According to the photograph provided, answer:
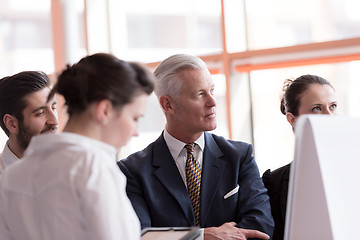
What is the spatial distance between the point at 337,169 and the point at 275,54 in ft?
7.76

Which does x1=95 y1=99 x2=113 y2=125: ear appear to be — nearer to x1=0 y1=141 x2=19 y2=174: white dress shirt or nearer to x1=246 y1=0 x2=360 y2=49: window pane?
x1=0 y1=141 x2=19 y2=174: white dress shirt

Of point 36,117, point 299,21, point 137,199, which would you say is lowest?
point 137,199

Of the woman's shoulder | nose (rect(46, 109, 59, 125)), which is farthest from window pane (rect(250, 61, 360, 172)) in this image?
nose (rect(46, 109, 59, 125))

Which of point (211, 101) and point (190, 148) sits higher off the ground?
point (211, 101)

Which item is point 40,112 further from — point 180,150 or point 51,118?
point 180,150

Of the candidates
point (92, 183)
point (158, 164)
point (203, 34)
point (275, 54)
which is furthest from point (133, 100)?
point (203, 34)

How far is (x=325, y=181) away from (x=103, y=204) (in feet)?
2.24

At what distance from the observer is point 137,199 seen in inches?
96.8

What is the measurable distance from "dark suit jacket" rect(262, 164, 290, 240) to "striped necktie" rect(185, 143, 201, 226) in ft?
1.27

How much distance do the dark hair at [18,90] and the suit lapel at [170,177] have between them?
73 centimetres

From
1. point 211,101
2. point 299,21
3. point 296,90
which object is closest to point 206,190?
point 211,101

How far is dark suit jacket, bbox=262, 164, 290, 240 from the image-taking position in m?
2.59

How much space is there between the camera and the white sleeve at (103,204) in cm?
135

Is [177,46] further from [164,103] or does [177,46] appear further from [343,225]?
[343,225]
